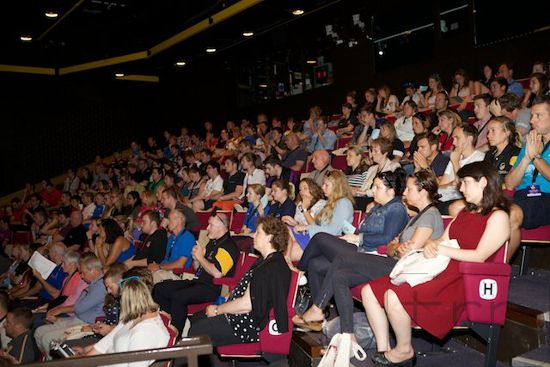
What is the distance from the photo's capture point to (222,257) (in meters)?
4.51

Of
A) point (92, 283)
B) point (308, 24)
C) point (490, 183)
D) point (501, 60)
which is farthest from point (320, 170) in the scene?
point (308, 24)

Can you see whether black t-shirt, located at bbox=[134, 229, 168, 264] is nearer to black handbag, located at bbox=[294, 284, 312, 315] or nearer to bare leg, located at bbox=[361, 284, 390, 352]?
black handbag, located at bbox=[294, 284, 312, 315]

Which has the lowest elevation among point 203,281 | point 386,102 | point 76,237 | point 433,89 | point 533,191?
point 76,237

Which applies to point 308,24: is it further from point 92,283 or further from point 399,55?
point 92,283

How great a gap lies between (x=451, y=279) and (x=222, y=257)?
2017mm


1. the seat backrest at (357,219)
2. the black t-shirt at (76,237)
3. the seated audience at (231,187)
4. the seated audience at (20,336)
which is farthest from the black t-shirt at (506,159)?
the black t-shirt at (76,237)

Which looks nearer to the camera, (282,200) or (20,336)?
(20,336)

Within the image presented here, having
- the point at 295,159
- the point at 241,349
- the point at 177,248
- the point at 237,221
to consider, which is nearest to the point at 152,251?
the point at 177,248

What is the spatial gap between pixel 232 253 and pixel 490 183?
7.11ft

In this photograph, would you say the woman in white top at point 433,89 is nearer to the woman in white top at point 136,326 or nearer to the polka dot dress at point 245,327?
the polka dot dress at point 245,327

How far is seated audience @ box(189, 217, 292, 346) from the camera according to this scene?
3.47 metres

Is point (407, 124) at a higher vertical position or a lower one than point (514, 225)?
higher

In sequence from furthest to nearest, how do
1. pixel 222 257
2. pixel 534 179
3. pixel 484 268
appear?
1. pixel 222 257
2. pixel 534 179
3. pixel 484 268

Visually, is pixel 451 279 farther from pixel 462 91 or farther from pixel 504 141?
pixel 462 91
